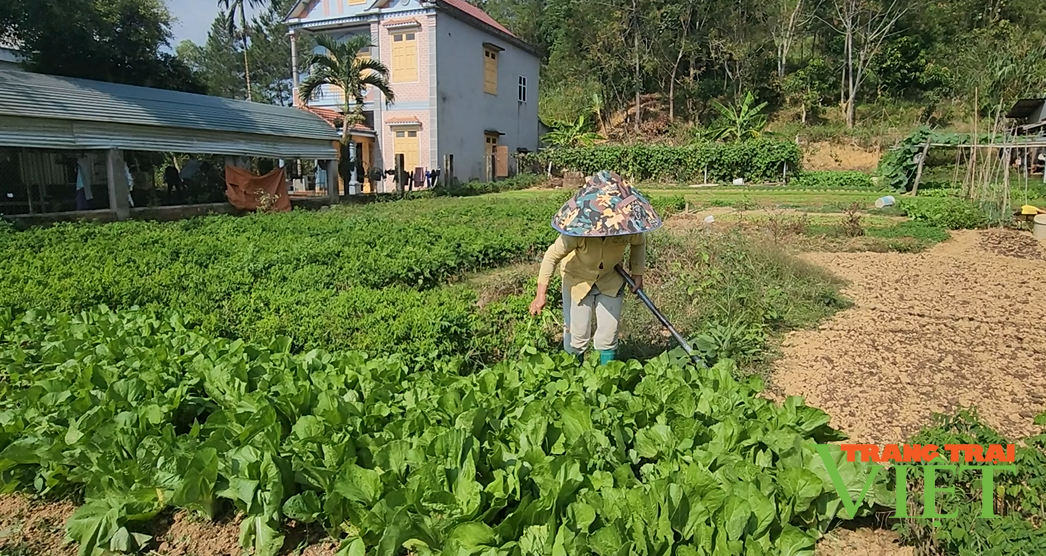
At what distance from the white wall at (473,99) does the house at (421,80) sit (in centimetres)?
4

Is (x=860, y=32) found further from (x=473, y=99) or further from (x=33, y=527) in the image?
(x=33, y=527)

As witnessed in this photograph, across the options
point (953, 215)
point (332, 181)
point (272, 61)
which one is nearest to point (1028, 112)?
point (953, 215)

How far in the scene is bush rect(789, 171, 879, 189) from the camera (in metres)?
24.7

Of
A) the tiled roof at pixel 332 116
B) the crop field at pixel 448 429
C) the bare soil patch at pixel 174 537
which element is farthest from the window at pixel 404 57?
the bare soil patch at pixel 174 537

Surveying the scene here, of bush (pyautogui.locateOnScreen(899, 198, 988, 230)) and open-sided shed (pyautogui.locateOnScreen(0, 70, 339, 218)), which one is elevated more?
open-sided shed (pyautogui.locateOnScreen(0, 70, 339, 218))

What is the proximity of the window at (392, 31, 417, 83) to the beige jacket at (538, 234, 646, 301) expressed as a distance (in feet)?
75.5

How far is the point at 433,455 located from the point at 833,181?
26223 mm

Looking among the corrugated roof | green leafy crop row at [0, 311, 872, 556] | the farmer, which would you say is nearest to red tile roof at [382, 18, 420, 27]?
the corrugated roof

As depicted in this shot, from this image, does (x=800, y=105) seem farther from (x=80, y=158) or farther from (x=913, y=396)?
(x=913, y=396)

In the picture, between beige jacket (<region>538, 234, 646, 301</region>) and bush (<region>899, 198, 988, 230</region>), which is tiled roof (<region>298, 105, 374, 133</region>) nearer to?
bush (<region>899, 198, 988, 230</region>)

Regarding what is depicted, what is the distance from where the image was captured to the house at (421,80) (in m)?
25.7

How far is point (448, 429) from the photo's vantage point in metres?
3.03

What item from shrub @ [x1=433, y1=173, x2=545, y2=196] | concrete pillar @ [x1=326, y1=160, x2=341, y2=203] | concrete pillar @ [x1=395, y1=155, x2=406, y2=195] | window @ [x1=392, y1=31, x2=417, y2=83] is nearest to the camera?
concrete pillar @ [x1=326, y1=160, x2=341, y2=203]

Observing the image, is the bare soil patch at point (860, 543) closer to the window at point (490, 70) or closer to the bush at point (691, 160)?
the bush at point (691, 160)
